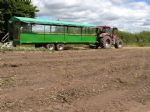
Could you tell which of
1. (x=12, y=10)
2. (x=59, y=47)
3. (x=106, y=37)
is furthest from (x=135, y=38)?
(x=59, y=47)

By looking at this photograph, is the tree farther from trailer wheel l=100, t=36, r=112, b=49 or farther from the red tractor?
trailer wheel l=100, t=36, r=112, b=49

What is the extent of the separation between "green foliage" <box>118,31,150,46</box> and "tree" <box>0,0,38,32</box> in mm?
13125

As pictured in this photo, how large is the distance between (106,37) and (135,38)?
18.6 m

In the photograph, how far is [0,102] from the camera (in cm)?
890

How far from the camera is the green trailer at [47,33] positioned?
28.4 metres

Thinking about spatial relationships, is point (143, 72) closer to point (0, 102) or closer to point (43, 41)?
point (0, 102)

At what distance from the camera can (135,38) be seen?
172ft

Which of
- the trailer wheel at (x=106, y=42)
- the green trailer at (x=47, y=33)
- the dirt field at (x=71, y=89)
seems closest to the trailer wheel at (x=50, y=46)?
the green trailer at (x=47, y=33)

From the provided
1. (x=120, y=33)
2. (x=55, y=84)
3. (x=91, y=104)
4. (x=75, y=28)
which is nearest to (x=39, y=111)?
(x=91, y=104)

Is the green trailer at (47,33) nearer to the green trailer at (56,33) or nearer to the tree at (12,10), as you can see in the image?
the green trailer at (56,33)

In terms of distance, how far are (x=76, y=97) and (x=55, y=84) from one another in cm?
128

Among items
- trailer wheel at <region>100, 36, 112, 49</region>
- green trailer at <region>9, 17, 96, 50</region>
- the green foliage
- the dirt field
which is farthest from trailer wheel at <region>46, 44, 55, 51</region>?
the green foliage

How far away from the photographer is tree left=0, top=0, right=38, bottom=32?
132 ft

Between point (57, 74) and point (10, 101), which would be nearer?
point (10, 101)
